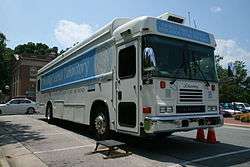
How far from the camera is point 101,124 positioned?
11312 mm

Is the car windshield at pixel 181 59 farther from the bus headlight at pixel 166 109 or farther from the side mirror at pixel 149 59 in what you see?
the bus headlight at pixel 166 109

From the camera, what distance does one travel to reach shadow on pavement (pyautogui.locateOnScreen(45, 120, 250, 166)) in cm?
881

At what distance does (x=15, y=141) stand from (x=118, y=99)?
4.90 meters

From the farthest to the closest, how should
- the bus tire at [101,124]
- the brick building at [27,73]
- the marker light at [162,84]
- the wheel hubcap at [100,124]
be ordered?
the brick building at [27,73], the wheel hubcap at [100,124], the bus tire at [101,124], the marker light at [162,84]

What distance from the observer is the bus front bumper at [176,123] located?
28.7ft

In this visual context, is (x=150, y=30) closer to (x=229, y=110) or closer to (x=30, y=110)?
(x=30, y=110)

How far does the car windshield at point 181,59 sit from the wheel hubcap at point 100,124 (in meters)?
2.86

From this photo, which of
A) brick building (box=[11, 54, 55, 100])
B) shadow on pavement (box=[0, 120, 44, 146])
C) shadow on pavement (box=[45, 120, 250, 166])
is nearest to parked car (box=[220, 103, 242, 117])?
shadow on pavement (box=[0, 120, 44, 146])

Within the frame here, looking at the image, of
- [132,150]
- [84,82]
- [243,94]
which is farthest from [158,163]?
[243,94]

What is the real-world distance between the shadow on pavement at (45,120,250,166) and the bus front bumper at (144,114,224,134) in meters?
0.71

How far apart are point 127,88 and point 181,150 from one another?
2.33 meters

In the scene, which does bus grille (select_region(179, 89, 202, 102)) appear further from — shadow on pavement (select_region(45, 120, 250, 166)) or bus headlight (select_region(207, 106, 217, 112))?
shadow on pavement (select_region(45, 120, 250, 166))

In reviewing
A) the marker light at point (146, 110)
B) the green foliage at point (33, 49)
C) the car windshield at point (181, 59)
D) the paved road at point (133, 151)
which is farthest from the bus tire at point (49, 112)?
the green foliage at point (33, 49)

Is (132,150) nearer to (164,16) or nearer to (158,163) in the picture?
(158,163)
